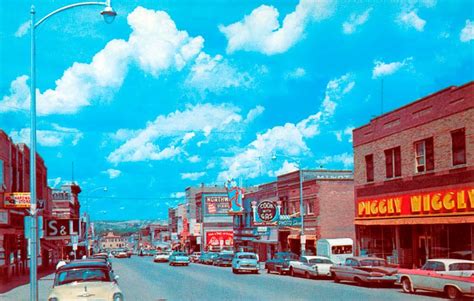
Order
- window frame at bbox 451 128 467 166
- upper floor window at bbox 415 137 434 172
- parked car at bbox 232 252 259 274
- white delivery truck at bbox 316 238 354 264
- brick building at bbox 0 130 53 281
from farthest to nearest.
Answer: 1. white delivery truck at bbox 316 238 354 264
2. parked car at bbox 232 252 259 274
3. brick building at bbox 0 130 53 281
4. upper floor window at bbox 415 137 434 172
5. window frame at bbox 451 128 467 166

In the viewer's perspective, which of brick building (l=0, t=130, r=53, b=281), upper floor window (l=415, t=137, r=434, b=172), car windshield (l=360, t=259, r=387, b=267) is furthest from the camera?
brick building (l=0, t=130, r=53, b=281)

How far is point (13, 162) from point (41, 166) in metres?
20.7

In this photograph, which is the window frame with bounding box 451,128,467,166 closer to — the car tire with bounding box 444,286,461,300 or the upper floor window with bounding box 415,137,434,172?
the upper floor window with bounding box 415,137,434,172

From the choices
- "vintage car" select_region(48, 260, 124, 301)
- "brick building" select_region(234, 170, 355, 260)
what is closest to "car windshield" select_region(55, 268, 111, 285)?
"vintage car" select_region(48, 260, 124, 301)

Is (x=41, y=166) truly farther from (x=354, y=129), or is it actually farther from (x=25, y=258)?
(x=354, y=129)

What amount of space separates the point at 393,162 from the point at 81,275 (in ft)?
84.0

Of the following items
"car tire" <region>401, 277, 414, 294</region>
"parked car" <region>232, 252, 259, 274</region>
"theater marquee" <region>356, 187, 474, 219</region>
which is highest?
"theater marquee" <region>356, 187, 474, 219</region>

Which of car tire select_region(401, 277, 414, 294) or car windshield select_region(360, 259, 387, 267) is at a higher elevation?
car windshield select_region(360, 259, 387, 267)

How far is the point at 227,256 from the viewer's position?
60906 mm

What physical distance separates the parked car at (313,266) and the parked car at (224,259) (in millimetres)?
20192

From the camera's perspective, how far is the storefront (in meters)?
31.0

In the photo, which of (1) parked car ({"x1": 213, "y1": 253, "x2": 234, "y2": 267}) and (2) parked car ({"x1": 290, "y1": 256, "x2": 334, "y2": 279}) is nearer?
(2) parked car ({"x1": 290, "y1": 256, "x2": 334, "y2": 279})

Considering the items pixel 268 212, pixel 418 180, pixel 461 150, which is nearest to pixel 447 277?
pixel 461 150

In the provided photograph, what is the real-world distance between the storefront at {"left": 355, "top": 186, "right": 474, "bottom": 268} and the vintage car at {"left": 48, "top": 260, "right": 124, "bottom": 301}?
19.3 m
